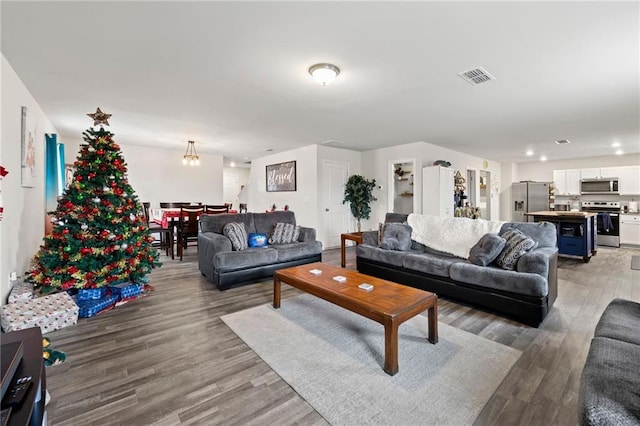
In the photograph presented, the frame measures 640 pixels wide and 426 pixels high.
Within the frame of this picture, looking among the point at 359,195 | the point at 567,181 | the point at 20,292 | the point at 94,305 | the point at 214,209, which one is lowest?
the point at 94,305

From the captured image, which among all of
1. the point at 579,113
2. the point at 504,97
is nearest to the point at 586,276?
the point at 579,113

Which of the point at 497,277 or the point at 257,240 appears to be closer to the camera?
the point at 497,277

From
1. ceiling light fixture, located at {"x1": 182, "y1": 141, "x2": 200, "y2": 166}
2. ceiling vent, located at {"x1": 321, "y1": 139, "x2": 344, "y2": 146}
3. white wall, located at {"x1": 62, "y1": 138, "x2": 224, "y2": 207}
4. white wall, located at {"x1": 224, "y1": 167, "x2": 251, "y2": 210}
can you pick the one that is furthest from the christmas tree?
white wall, located at {"x1": 224, "y1": 167, "x2": 251, "y2": 210}

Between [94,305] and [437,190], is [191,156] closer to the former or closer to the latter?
[94,305]

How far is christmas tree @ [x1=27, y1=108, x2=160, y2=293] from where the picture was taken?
2.96 metres

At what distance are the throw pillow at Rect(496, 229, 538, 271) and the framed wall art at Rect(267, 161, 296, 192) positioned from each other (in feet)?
16.8

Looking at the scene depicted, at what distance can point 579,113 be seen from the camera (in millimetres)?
4168

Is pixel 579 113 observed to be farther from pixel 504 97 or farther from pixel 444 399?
pixel 444 399

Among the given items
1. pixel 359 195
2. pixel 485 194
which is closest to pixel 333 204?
pixel 359 195

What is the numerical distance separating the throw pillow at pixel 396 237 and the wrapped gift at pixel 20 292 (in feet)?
13.2

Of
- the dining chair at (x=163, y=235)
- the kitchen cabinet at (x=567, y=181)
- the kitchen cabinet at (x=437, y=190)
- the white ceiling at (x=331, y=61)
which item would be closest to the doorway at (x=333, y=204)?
the kitchen cabinet at (x=437, y=190)

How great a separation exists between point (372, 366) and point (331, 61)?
8.44 ft

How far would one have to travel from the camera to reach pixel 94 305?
291 cm

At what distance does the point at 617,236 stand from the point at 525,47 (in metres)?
7.33
